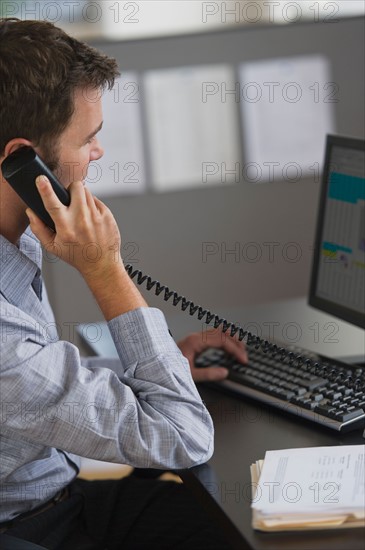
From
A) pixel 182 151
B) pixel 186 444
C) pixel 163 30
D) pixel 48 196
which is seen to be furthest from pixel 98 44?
pixel 186 444

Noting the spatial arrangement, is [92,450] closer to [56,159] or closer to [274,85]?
[56,159]

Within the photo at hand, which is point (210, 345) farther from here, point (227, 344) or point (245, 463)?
point (245, 463)

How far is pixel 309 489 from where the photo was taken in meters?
1.05

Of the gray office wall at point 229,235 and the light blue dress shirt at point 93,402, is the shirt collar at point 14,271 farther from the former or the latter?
the gray office wall at point 229,235

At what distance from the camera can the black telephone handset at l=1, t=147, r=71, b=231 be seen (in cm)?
127

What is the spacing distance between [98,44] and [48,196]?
163 cm

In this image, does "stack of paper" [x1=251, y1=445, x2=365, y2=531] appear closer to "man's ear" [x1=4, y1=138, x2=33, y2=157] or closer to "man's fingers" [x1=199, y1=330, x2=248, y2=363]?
"man's fingers" [x1=199, y1=330, x2=248, y2=363]

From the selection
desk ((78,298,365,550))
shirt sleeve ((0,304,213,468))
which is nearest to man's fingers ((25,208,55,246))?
shirt sleeve ((0,304,213,468))

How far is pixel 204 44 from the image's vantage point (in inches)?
111

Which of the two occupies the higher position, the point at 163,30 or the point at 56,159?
the point at 163,30

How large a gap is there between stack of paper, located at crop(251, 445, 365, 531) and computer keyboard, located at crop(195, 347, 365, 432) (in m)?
0.11

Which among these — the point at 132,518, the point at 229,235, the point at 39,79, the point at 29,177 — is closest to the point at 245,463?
the point at 132,518

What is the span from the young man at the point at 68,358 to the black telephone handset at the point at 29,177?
1 centimetres

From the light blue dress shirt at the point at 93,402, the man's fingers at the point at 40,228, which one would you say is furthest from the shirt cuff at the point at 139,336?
the man's fingers at the point at 40,228
